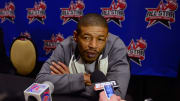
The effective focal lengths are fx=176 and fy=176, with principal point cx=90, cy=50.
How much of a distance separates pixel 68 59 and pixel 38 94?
527mm

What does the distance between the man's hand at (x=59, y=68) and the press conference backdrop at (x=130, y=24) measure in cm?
84

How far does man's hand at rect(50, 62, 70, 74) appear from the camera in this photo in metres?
1.06

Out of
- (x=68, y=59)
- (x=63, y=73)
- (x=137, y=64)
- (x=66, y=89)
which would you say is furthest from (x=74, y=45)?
(x=137, y=64)

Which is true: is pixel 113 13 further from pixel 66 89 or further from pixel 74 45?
pixel 66 89

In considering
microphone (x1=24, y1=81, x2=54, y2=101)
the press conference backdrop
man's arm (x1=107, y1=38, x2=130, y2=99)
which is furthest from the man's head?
the press conference backdrop

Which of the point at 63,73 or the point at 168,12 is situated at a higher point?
the point at 168,12

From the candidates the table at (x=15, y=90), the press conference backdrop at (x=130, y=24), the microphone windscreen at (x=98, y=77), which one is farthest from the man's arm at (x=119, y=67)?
the press conference backdrop at (x=130, y=24)

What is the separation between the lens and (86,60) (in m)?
1.11

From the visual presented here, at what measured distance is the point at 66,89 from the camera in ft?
3.04

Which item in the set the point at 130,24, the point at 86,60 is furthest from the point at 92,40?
the point at 130,24

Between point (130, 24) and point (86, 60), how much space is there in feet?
2.52

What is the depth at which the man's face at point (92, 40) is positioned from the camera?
3.26 feet

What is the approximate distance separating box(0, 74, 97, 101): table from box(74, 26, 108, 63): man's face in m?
0.28

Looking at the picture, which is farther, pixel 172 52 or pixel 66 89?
pixel 172 52
